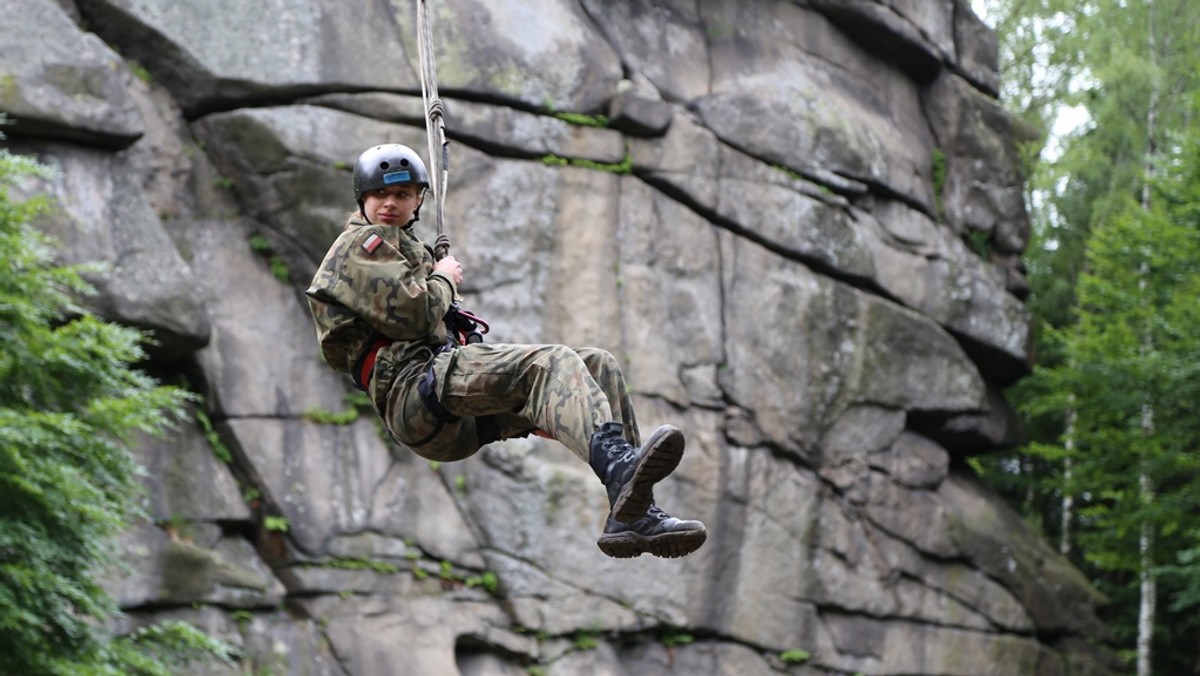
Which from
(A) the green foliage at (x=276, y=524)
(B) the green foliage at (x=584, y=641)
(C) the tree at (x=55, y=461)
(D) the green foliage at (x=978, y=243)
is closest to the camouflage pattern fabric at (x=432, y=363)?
(C) the tree at (x=55, y=461)

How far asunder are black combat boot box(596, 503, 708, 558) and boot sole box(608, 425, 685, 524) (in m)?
0.07

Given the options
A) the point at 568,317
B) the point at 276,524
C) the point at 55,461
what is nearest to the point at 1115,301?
the point at 568,317

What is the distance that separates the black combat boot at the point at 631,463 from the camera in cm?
572

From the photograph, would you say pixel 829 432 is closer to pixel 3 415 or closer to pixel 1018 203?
pixel 1018 203

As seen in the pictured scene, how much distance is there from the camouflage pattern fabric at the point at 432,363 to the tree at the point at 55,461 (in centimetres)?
482

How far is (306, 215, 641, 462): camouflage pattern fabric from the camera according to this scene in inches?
245

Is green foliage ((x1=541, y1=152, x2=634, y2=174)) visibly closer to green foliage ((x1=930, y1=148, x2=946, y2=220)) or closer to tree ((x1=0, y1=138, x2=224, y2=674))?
green foliage ((x1=930, y1=148, x2=946, y2=220))

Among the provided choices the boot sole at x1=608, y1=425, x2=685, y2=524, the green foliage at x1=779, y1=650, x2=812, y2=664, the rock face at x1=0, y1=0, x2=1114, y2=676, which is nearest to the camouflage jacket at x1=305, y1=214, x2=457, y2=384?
the boot sole at x1=608, y1=425, x2=685, y2=524

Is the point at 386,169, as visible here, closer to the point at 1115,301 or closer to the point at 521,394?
the point at 521,394

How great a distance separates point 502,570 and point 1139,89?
47.1 feet

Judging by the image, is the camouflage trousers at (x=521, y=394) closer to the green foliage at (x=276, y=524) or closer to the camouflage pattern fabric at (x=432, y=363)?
the camouflage pattern fabric at (x=432, y=363)

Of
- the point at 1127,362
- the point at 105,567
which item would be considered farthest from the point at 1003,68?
the point at 105,567

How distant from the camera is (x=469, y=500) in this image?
15773 millimetres

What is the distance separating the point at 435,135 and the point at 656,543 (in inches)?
90.3
